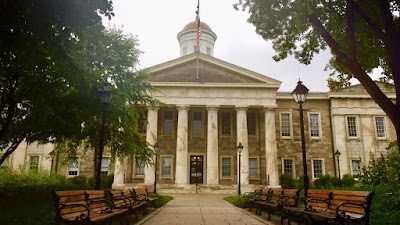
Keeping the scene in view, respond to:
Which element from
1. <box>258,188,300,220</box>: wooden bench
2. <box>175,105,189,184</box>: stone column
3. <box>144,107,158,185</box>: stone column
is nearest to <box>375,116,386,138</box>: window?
<box>175,105,189,184</box>: stone column

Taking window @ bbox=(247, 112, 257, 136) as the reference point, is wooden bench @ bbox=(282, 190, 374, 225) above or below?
below

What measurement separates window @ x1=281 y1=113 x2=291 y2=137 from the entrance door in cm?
959

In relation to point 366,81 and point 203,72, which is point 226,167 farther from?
point 366,81

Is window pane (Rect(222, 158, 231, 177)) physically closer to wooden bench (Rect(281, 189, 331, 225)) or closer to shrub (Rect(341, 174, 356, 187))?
shrub (Rect(341, 174, 356, 187))

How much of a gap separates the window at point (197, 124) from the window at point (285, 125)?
29.7 ft

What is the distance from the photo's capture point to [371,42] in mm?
10578

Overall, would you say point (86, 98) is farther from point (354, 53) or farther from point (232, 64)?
point (232, 64)

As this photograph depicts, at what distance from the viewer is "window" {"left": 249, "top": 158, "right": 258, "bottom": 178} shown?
33719 mm

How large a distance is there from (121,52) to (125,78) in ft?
6.58

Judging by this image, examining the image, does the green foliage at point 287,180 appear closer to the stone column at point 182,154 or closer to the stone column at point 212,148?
the stone column at point 212,148

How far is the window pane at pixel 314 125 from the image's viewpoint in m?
35.7

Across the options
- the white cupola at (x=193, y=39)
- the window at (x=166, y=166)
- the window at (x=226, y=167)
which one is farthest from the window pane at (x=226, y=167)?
the white cupola at (x=193, y=39)

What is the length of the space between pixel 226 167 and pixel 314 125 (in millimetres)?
10987

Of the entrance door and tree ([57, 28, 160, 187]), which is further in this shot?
the entrance door
